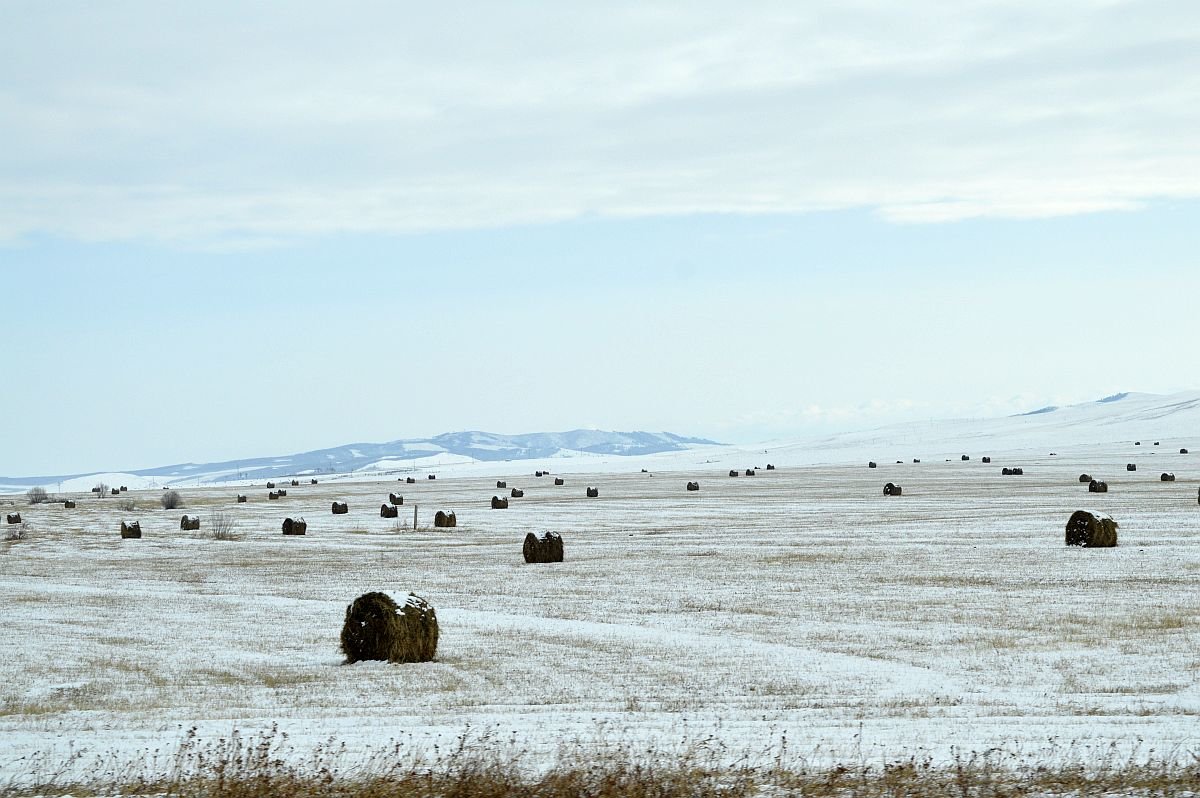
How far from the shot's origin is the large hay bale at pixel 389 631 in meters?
20.0

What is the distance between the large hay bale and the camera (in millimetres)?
19953

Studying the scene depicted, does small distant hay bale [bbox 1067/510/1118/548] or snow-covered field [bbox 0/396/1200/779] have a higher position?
small distant hay bale [bbox 1067/510/1118/548]

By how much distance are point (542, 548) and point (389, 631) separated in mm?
15903

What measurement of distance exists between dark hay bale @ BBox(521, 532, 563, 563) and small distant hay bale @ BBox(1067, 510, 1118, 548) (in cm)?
1369

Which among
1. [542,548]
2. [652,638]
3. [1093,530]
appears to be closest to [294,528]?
[542,548]

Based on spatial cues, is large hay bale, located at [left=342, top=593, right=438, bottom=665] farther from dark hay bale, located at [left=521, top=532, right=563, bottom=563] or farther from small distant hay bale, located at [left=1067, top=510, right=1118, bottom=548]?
small distant hay bale, located at [left=1067, top=510, right=1118, bottom=548]

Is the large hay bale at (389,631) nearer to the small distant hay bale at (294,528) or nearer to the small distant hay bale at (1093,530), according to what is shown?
the small distant hay bale at (1093,530)

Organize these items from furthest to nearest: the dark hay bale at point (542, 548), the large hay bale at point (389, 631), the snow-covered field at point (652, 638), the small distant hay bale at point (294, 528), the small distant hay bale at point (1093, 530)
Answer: the small distant hay bale at point (294, 528), the dark hay bale at point (542, 548), the small distant hay bale at point (1093, 530), the large hay bale at point (389, 631), the snow-covered field at point (652, 638)

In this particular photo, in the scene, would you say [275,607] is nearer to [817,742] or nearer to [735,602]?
[735,602]

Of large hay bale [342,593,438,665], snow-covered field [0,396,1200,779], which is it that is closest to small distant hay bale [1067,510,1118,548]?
snow-covered field [0,396,1200,779]

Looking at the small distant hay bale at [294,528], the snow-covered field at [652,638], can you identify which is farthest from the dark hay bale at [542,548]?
the small distant hay bale at [294,528]

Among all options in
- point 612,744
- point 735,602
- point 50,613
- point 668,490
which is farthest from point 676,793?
point 668,490

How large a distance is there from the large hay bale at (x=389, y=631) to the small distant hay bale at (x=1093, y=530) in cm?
2074

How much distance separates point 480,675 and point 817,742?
22.4 ft
